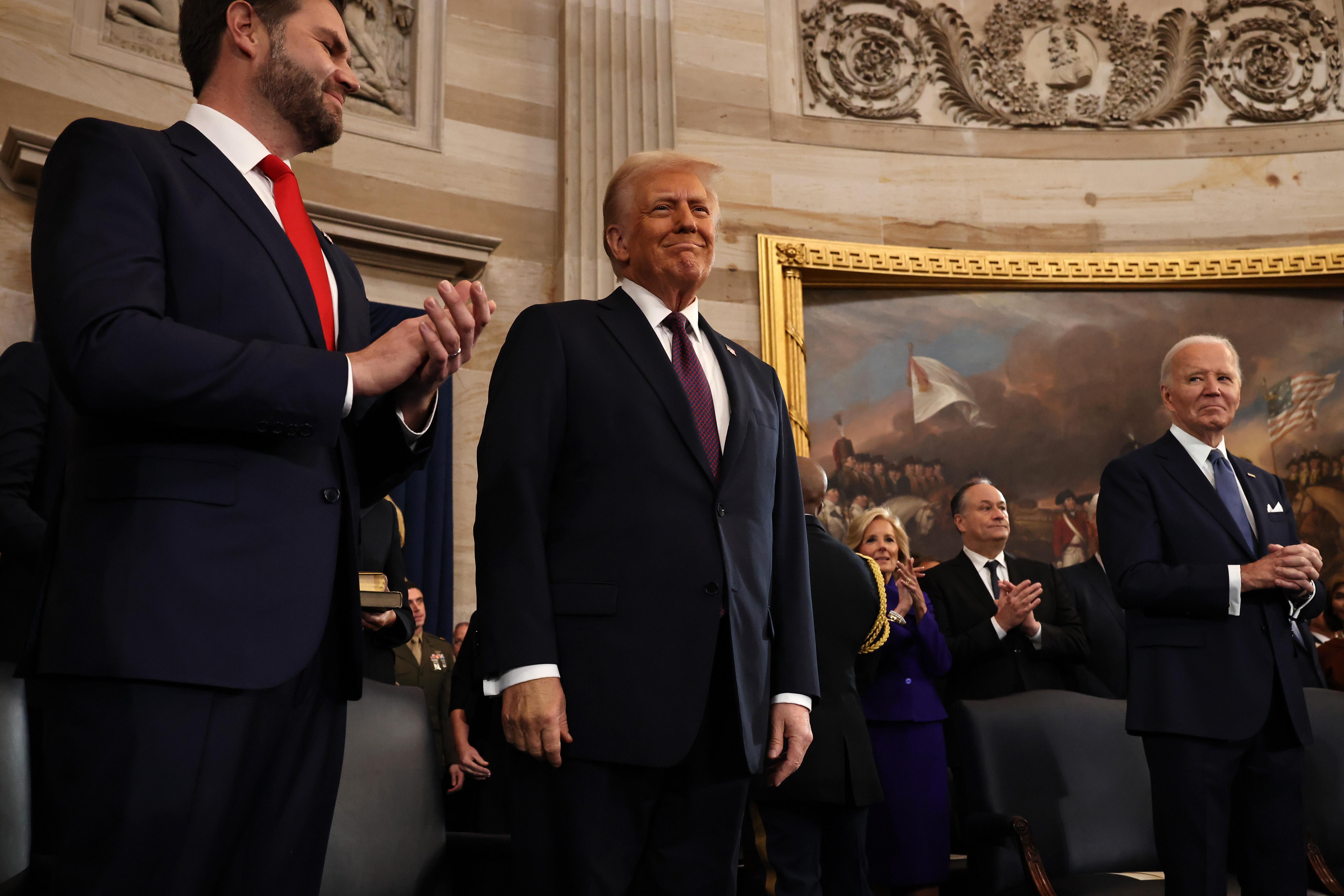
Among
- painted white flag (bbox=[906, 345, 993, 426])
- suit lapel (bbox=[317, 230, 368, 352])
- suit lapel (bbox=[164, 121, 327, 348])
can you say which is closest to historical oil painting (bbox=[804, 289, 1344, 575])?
painted white flag (bbox=[906, 345, 993, 426])

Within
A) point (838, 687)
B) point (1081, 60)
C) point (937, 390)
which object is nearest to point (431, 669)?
point (838, 687)

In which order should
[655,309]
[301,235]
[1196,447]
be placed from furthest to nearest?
[1196,447] < [655,309] < [301,235]

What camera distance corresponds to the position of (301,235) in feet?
6.08

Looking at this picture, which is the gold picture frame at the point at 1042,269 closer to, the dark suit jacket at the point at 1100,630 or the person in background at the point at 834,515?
the person in background at the point at 834,515

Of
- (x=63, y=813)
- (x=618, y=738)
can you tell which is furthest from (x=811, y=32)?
(x=63, y=813)

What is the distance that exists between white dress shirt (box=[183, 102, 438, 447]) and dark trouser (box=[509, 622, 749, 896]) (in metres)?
0.67

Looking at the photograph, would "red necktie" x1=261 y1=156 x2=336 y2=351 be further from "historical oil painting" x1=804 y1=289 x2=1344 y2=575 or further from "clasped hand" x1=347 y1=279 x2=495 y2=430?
"historical oil painting" x1=804 y1=289 x2=1344 y2=575

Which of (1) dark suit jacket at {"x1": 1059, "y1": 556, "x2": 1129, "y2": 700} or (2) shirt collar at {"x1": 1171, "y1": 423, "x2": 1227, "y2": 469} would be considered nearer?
(2) shirt collar at {"x1": 1171, "y1": 423, "x2": 1227, "y2": 469}

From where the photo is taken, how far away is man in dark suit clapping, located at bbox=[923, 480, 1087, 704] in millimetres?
4812

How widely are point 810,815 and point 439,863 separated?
4.50 ft

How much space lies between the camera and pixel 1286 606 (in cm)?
351

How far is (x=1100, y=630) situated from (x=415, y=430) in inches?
190

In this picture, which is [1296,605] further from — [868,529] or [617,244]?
→ [617,244]

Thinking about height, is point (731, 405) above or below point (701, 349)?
below
